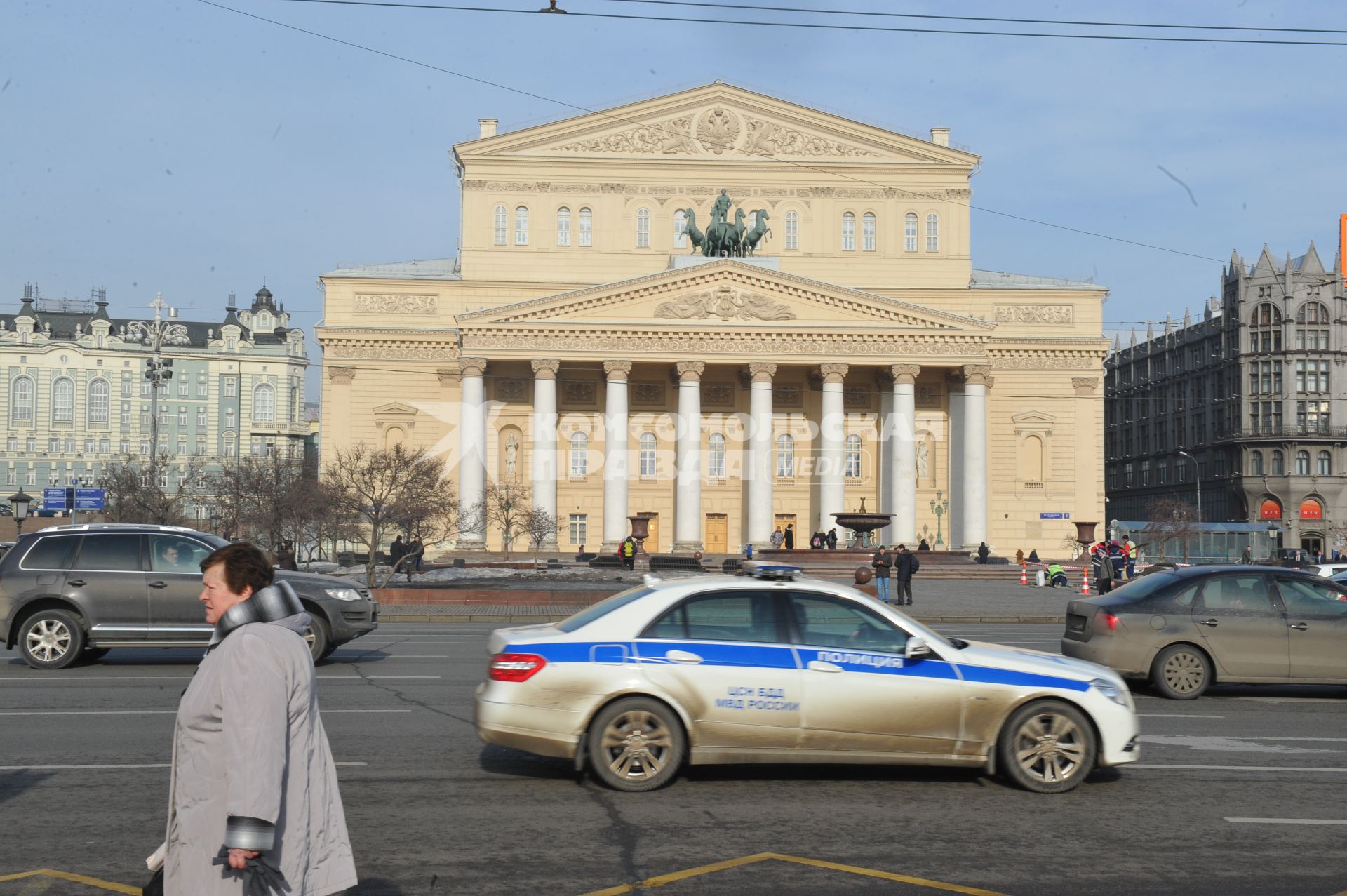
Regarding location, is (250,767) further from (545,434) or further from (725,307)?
(725,307)

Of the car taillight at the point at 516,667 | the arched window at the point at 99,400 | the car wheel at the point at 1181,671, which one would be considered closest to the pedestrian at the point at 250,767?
the car taillight at the point at 516,667

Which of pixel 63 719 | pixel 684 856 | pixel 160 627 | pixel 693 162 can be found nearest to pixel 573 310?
pixel 693 162

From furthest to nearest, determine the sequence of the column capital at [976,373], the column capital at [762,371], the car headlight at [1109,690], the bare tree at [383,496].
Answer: the column capital at [976,373] → the column capital at [762,371] → the bare tree at [383,496] → the car headlight at [1109,690]

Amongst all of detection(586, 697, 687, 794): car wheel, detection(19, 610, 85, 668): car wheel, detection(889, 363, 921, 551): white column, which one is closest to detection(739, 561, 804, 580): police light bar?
detection(586, 697, 687, 794): car wheel

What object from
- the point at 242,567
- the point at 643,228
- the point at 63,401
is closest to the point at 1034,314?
the point at 643,228

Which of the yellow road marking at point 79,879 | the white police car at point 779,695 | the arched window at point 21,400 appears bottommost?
the yellow road marking at point 79,879

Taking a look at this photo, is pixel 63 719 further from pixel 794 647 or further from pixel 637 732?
pixel 794 647

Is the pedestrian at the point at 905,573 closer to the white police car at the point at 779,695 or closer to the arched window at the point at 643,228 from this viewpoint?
the white police car at the point at 779,695

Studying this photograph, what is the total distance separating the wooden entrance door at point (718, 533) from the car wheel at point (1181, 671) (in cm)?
5275

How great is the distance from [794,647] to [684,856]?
2.41 m

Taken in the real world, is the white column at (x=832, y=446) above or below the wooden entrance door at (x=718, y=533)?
above

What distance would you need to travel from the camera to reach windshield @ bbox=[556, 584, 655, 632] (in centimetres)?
1019

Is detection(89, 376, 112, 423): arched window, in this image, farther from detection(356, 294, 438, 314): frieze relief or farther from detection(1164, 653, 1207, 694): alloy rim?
detection(1164, 653, 1207, 694): alloy rim

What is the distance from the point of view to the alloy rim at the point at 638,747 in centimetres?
977
